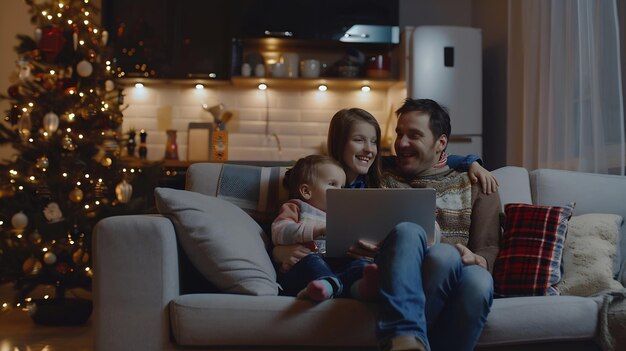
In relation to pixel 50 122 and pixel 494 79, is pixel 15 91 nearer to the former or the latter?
pixel 50 122

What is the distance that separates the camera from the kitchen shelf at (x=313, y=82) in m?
5.34

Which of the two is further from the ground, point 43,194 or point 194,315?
point 43,194

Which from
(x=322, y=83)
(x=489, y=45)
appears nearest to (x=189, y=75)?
(x=322, y=83)

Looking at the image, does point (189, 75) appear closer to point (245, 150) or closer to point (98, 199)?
point (245, 150)

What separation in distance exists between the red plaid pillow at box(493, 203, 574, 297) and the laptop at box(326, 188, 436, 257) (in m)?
0.37

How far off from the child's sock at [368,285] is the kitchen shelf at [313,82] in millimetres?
3234

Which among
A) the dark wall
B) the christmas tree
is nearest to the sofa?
the christmas tree

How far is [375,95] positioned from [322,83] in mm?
411

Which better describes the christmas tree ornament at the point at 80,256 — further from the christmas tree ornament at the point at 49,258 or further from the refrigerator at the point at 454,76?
the refrigerator at the point at 454,76

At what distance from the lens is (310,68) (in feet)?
17.6

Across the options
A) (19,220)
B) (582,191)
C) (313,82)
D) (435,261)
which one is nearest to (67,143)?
(19,220)

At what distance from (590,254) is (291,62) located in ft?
10.4

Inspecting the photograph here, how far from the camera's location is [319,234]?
2.41m

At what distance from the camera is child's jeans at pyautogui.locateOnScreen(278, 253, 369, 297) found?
2.31m
